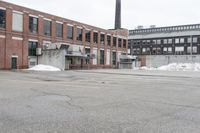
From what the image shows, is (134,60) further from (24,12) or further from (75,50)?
(24,12)

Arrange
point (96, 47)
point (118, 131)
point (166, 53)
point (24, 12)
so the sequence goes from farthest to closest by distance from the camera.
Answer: point (166, 53) → point (96, 47) → point (24, 12) → point (118, 131)

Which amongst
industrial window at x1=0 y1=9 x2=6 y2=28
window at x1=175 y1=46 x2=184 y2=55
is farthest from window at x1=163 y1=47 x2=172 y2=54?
industrial window at x1=0 y1=9 x2=6 y2=28

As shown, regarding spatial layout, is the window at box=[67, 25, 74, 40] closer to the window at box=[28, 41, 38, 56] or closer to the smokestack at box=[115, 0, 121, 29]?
the window at box=[28, 41, 38, 56]

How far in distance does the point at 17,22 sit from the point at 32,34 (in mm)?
3620

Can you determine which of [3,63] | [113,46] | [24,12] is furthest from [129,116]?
[113,46]

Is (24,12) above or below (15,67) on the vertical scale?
above

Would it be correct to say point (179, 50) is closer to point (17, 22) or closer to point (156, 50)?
point (156, 50)

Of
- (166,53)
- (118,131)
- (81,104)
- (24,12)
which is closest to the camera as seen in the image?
(118,131)

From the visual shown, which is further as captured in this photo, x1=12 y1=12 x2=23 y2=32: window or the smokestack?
the smokestack

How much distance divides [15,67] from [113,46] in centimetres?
3204

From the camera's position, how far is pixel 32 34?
44188mm

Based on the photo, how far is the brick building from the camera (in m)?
39.8

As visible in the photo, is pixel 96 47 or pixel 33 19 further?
pixel 96 47

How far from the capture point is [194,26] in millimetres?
100750
